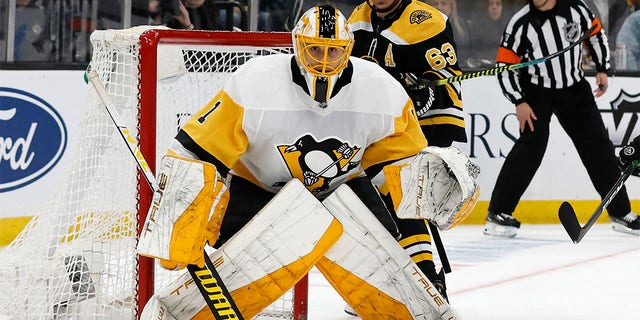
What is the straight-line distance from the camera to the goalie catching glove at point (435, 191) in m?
2.63

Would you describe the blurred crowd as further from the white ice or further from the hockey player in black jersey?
the hockey player in black jersey

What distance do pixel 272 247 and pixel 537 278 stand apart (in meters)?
1.89

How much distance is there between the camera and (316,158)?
108 inches

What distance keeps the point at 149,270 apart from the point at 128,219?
0.63ft

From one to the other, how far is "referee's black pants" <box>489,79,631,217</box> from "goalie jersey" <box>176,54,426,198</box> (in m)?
2.64

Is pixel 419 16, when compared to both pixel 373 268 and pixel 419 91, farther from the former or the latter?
pixel 373 268

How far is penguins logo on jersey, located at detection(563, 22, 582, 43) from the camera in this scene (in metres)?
5.46

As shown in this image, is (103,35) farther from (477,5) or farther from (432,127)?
(477,5)

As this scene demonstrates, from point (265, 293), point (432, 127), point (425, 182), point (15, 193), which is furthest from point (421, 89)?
point (15, 193)

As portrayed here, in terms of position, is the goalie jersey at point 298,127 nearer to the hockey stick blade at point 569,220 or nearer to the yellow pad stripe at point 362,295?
the yellow pad stripe at point 362,295

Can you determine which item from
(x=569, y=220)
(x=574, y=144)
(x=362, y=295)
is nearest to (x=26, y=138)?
(x=569, y=220)

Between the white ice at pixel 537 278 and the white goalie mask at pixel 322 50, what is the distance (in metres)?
1.00

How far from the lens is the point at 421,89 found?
337cm

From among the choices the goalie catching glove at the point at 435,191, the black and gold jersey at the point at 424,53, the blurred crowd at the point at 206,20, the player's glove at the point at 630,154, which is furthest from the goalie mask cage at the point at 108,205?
the blurred crowd at the point at 206,20
